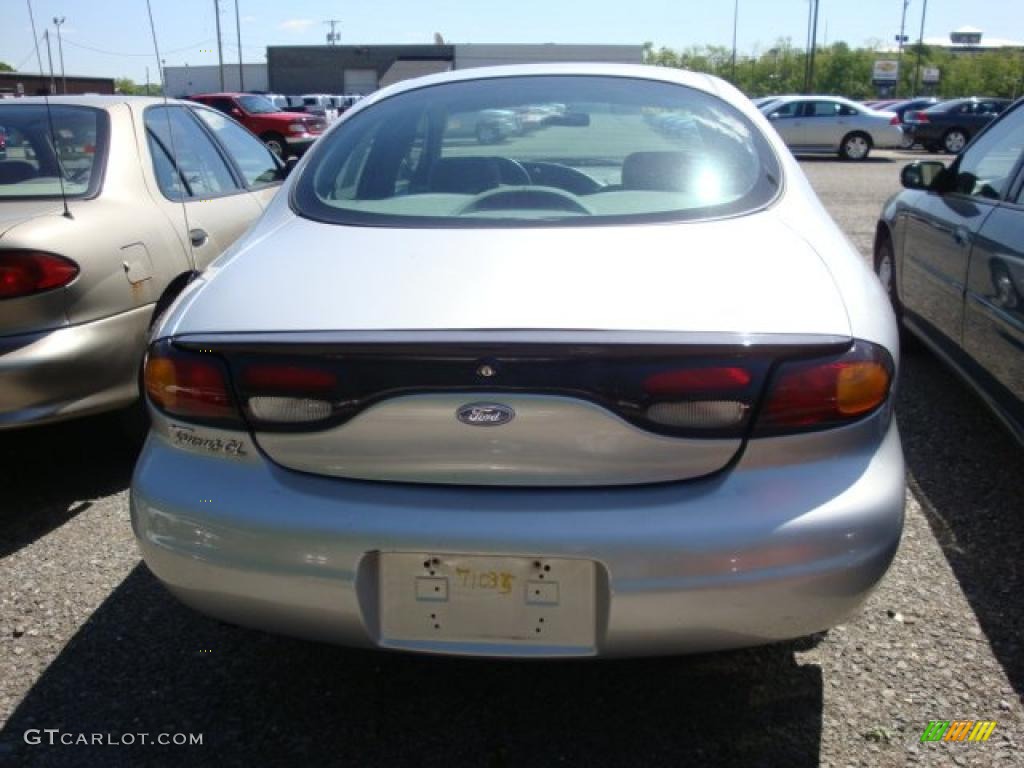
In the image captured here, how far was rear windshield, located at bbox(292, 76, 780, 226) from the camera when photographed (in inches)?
99.9

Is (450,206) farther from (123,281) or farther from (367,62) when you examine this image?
(367,62)

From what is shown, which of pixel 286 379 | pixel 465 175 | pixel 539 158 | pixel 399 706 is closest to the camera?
pixel 286 379

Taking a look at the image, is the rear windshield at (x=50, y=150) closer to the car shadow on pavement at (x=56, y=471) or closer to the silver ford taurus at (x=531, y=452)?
the car shadow on pavement at (x=56, y=471)

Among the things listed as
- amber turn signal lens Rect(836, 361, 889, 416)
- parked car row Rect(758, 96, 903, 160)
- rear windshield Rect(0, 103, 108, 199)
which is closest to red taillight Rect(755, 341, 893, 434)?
amber turn signal lens Rect(836, 361, 889, 416)

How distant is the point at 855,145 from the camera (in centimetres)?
2377

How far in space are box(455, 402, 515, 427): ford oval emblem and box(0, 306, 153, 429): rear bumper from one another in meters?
1.99

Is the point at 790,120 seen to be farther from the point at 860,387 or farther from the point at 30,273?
the point at 860,387

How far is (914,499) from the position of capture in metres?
3.54

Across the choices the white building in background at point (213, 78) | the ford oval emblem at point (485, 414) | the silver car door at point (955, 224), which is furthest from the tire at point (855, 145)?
the white building in background at point (213, 78)

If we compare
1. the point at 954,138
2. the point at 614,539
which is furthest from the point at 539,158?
the point at 954,138

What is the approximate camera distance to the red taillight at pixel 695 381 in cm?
186

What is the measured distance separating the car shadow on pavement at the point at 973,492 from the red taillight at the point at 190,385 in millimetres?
1986

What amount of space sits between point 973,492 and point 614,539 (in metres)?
2.28

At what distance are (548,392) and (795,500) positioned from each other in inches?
20.2
